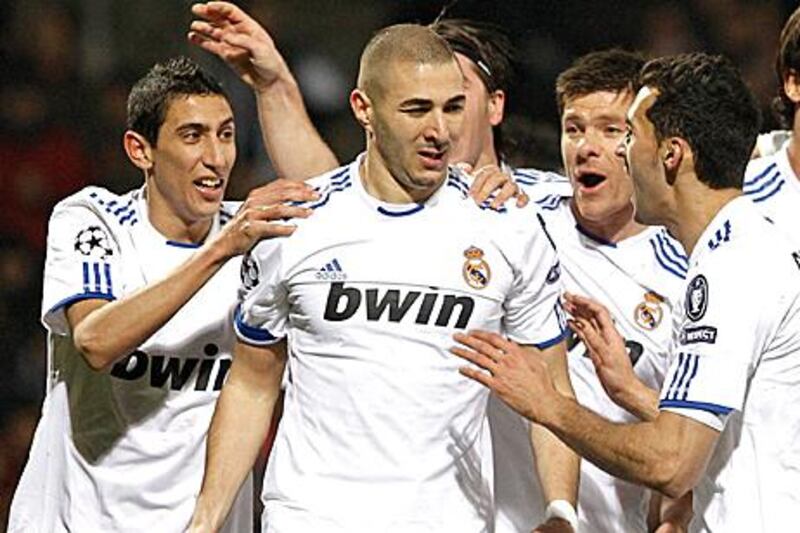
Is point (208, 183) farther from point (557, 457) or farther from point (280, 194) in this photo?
point (557, 457)

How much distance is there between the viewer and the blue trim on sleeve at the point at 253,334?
453 centimetres

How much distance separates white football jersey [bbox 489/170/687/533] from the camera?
16.4 feet

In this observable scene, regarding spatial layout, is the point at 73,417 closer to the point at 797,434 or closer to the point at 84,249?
the point at 84,249

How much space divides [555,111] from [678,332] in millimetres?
4400

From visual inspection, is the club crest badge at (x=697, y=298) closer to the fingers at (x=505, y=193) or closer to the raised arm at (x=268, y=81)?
the fingers at (x=505, y=193)

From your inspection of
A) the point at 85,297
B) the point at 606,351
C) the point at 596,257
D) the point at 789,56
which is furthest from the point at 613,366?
the point at 85,297

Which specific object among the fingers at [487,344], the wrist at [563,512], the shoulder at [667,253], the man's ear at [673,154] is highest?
the man's ear at [673,154]

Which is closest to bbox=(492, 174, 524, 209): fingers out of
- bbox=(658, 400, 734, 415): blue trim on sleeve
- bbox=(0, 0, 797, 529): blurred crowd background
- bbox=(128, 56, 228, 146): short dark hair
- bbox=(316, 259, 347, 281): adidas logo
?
bbox=(316, 259, 347, 281): adidas logo

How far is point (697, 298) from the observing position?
3916mm

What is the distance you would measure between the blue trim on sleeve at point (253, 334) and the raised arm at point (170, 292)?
15cm

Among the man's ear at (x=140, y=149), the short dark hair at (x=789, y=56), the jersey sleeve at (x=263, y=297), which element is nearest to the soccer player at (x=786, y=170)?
the short dark hair at (x=789, y=56)

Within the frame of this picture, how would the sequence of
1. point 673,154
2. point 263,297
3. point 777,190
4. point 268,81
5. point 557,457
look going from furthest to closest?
point 268,81 → point 777,190 → point 557,457 → point 263,297 → point 673,154

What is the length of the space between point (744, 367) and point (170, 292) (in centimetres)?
153

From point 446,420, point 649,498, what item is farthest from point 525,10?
point 446,420
